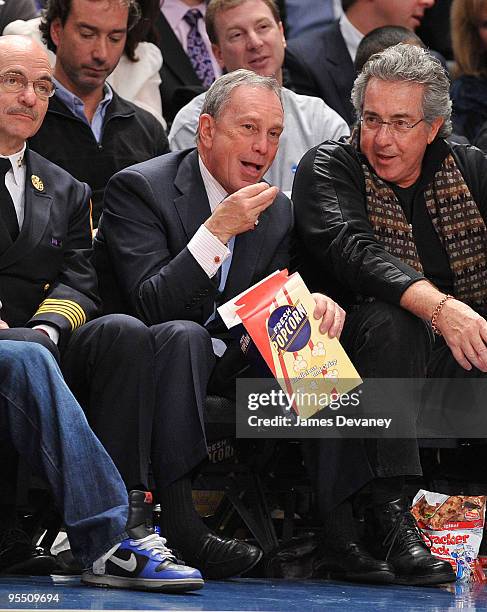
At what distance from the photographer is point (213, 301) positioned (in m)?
3.66

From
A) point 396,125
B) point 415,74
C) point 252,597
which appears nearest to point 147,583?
point 252,597

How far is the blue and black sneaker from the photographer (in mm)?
2947

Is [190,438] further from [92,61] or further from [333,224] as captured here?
[92,61]

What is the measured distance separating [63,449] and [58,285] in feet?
2.52

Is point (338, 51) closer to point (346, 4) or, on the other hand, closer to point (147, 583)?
point (346, 4)

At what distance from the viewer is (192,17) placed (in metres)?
5.51

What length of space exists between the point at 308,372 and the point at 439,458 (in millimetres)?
705

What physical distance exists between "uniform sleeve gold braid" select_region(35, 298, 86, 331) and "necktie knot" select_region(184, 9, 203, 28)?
7.87 ft

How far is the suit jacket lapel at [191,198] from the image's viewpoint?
3.68 meters

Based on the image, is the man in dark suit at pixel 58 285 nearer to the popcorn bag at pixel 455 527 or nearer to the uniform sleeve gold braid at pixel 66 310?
the uniform sleeve gold braid at pixel 66 310

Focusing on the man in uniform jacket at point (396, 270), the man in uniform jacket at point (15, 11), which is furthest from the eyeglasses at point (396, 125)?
the man in uniform jacket at point (15, 11)

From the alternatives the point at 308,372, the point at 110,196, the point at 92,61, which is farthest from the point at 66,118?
the point at 308,372

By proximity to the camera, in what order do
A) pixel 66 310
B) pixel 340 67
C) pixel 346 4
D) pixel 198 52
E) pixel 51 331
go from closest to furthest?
pixel 51 331, pixel 66 310, pixel 340 67, pixel 198 52, pixel 346 4

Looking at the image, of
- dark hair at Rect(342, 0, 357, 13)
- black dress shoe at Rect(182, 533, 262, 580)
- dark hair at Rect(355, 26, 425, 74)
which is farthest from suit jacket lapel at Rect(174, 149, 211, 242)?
dark hair at Rect(342, 0, 357, 13)
